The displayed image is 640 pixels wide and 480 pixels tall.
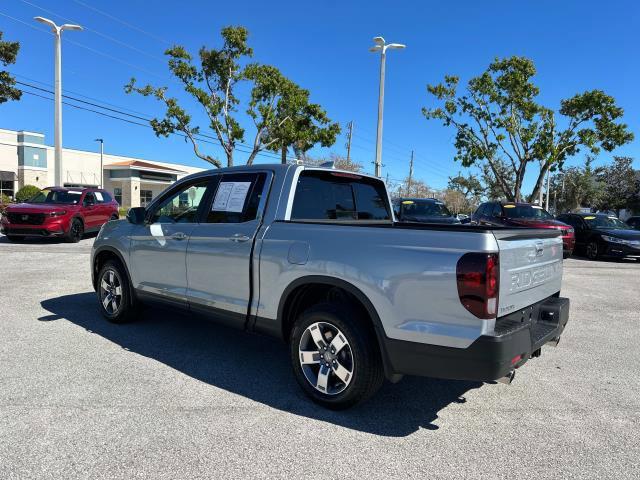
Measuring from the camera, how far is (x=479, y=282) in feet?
9.07

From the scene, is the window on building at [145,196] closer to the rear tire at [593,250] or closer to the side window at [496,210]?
the side window at [496,210]

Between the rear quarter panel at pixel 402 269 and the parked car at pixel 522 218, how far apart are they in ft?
35.4

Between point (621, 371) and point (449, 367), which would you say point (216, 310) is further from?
point (621, 371)

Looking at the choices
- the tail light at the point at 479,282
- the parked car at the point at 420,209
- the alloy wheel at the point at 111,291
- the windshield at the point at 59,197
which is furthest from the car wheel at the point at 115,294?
the windshield at the point at 59,197

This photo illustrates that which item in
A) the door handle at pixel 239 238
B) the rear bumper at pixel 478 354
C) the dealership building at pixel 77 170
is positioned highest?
the dealership building at pixel 77 170

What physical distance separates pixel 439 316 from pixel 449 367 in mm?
327

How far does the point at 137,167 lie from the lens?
5319cm

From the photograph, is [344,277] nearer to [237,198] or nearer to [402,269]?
[402,269]

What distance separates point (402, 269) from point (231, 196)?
1959mm

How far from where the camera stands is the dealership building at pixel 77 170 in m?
44.6

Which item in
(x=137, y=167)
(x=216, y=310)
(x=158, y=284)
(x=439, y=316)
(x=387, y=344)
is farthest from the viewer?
(x=137, y=167)

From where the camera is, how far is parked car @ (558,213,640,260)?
45.4 feet

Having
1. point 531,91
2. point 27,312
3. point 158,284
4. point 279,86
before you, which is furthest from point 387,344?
point 531,91

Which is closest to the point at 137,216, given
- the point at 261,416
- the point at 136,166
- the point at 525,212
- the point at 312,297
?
the point at 312,297
